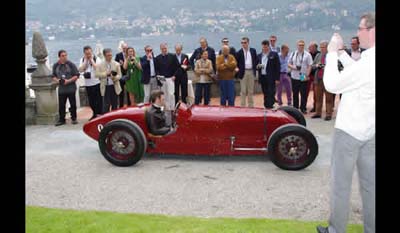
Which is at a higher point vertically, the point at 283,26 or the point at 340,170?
the point at 283,26

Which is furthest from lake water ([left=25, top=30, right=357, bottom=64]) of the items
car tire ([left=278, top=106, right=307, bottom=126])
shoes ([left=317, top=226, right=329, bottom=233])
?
shoes ([left=317, top=226, right=329, bottom=233])

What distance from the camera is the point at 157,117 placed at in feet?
27.9

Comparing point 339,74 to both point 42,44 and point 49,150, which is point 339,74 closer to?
point 49,150

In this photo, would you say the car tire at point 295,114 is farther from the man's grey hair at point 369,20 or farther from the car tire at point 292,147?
the man's grey hair at point 369,20

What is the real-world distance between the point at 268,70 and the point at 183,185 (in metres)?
5.89

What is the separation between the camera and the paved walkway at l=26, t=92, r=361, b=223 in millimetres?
6223

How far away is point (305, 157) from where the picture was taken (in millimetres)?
7738

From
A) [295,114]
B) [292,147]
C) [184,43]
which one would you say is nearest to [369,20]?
[292,147]

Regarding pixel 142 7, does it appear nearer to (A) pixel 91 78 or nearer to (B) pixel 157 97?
(A) pixel 91 78

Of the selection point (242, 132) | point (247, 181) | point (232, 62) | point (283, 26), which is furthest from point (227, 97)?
point (283, 26)

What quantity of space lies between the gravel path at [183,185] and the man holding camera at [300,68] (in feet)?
9.63

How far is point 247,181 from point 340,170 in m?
3.02

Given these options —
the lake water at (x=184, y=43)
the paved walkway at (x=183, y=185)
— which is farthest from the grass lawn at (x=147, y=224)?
the lake water at (x=184, y=43)

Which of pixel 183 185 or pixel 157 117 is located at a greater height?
pixel 157 117
